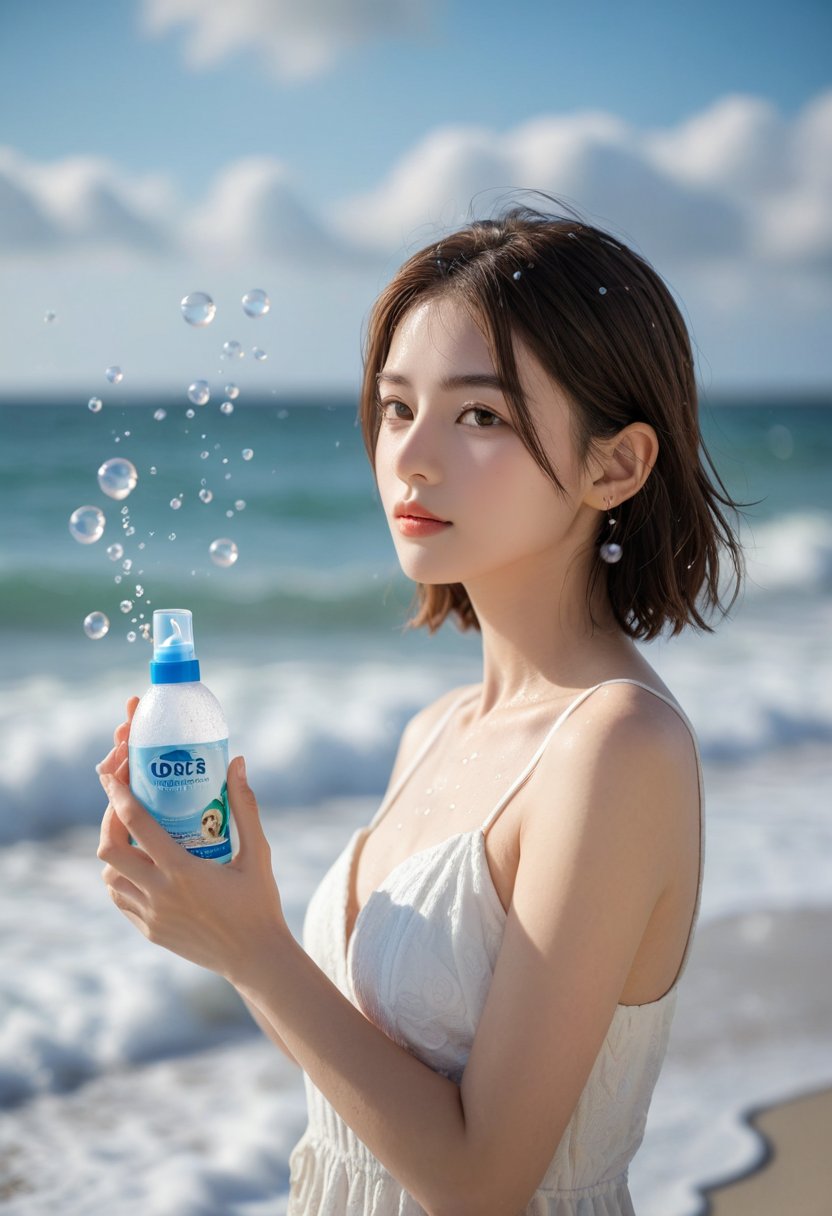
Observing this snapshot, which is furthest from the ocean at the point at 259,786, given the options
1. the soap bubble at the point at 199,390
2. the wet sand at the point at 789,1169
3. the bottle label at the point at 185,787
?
the bottle label at the point at 185,787

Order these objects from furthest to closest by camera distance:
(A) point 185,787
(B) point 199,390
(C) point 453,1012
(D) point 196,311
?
1. (D) point 196,311
2. (B) point 199,390
3. (C) point 453,1012
4. (A) point 185,787

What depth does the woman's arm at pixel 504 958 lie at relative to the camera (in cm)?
136

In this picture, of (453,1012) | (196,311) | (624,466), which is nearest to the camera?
(453,1012)

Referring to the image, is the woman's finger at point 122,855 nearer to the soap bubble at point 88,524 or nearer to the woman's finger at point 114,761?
the woman's finger at point 114,761

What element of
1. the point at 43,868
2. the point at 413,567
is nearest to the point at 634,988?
the point at 413,567

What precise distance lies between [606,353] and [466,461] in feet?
0.77

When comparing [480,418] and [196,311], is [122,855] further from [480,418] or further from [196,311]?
[196,311]

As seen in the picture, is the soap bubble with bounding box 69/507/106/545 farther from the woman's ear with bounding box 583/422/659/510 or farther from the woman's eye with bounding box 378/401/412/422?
the woman's ear with bounding box 583/422/659/510

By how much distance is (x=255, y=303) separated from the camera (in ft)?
7.28

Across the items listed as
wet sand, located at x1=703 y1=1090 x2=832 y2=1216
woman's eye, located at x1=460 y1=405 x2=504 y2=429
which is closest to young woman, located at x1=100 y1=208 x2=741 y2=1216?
woman's eye, located at x1=460 y1=405 x2=504 y2=429

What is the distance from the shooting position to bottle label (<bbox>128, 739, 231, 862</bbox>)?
1356 millimetres

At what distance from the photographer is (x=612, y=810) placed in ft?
4.49

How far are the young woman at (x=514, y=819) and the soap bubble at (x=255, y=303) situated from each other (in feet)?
1.36

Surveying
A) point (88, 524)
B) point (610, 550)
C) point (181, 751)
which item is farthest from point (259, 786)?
point (181, 751)
